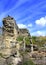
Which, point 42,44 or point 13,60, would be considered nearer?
point 13,60

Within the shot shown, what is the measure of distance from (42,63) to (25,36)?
8742 millimetres

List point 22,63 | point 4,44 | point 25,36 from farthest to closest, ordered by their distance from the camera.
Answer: point 25,36 < point 4,44 < point 22,63

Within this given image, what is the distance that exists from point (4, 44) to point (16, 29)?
3572 millimetres

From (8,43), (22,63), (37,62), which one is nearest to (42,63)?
(37,62)

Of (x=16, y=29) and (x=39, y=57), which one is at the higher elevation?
(x=16, y=29)

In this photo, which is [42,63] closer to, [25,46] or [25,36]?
[25,46]

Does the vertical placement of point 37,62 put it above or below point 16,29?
below

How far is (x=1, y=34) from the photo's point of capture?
2034 inches

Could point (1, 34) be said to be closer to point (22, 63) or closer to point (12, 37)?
point (12, 37)

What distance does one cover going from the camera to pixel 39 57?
160 ft

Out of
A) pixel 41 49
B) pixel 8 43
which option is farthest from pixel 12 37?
pixel 41 49

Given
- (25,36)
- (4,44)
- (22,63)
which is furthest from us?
(25,36)

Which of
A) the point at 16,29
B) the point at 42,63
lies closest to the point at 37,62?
the point at 42,63

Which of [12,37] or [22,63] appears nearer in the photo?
[22,63]
